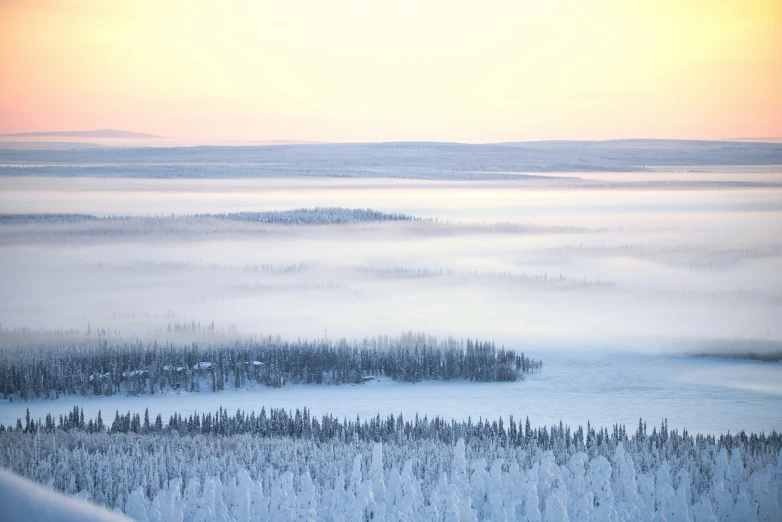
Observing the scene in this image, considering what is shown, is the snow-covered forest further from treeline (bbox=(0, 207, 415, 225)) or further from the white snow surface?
treeline (bbox=(0, 207, 415, 225))

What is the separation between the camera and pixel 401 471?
1180cm

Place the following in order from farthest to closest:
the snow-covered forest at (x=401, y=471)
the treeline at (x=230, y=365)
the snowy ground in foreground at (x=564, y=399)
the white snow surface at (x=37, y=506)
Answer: the treeline at (x=230, y=365), the snowy ground in foreground at (x=564, y=399), the snow-covered forest at (x=401, y=471), the white snow surface at (x=37, y=506)

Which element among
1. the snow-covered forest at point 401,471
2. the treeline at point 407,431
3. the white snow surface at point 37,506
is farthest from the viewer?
the treeline at point 407,431

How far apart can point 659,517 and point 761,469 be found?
3143mm

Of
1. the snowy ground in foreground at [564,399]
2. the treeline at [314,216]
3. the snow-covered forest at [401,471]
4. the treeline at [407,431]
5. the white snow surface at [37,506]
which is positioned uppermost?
the white snow surface at [37,506]

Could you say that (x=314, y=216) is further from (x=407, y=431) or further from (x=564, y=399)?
(x=407, y=431)

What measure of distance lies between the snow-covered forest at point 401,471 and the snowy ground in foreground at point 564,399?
78.2 inches

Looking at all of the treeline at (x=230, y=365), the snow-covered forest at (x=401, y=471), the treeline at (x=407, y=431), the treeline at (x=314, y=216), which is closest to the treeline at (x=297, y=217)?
the treeline at (x=314, y=216)

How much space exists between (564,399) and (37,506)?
727 inches

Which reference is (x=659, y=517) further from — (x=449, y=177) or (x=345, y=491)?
(x=449, y=177)

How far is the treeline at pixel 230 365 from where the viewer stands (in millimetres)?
20312

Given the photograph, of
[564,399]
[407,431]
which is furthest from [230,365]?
[564,399]

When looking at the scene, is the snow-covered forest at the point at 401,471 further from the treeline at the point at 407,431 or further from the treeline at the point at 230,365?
the treeline at the point at 230,365

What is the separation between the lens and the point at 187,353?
74.8 feet
